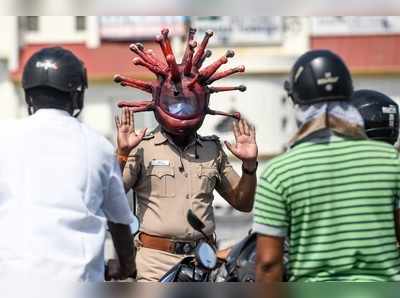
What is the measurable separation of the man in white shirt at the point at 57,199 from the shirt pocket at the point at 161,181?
863 mm

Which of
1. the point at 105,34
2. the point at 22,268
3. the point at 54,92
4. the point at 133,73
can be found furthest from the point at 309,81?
the point at 105,34

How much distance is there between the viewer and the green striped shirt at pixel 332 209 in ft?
9.93

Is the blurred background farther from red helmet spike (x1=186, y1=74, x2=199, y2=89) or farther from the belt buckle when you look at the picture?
the belt buckle

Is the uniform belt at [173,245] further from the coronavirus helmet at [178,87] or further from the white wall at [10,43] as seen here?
the white wall at [10,43]

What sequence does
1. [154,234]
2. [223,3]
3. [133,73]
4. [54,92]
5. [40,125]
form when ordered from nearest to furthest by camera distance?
[40,125], [54,92], [223,3], [154,234], [133,73]

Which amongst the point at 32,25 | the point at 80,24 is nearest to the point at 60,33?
the point at 80,24

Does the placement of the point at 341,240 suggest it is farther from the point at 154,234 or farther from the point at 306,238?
the point at 154,234

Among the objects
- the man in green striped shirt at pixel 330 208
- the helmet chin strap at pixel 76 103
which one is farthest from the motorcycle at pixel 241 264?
the helmet chin strap at pixel 76 103

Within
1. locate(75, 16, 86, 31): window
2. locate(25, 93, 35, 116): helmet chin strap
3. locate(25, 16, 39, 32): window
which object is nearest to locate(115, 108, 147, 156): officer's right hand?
locate(25, 93, 35, 116): helmet chin strap

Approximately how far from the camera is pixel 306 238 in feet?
10.0

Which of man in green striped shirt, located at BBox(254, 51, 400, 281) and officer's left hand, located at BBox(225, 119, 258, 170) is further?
officer's left hand, located at BBox(225, 119, 258, 170)

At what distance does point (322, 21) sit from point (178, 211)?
47.5 ft

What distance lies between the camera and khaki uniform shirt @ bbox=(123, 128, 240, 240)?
163 inches

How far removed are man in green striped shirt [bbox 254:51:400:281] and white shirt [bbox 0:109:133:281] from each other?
59 cm
